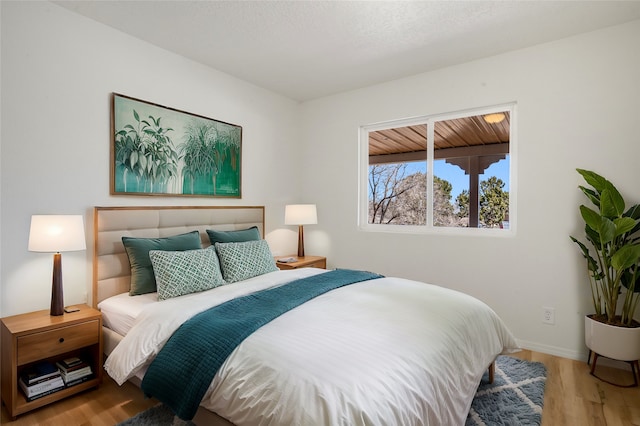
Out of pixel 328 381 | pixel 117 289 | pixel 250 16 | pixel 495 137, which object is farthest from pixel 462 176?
pixel 117 289

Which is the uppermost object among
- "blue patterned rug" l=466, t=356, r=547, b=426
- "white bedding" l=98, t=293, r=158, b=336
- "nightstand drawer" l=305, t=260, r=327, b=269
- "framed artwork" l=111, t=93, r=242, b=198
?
"framed artwork" l=111, t=93, r=242, b=198

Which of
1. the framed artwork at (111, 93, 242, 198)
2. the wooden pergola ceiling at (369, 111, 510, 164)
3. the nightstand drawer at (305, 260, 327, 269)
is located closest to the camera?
the framed artwork at (111, 93, 242, 198)

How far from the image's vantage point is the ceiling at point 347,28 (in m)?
2.38

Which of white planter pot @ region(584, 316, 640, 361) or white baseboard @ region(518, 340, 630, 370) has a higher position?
white planter pot @ region(584, 316, 640, 361)

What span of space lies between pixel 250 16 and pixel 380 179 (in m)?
2.21

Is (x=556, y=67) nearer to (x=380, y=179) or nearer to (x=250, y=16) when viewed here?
(x=380, y=179)

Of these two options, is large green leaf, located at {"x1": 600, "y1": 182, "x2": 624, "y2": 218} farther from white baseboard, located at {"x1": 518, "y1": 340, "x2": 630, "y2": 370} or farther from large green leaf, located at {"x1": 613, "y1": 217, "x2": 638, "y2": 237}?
white baseboard, located at {"x1": 518, "y1": 340, "x2": 630, "y2": 370}

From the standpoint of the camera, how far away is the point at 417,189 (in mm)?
3754

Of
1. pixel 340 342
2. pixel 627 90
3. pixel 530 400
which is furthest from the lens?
pixel 627 90

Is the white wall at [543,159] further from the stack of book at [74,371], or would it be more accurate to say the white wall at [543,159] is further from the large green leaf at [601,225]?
the stack of book at [74,371]

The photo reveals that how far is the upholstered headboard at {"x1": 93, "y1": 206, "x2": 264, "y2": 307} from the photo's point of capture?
2.54 meters

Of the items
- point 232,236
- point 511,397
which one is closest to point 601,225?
point 511,397

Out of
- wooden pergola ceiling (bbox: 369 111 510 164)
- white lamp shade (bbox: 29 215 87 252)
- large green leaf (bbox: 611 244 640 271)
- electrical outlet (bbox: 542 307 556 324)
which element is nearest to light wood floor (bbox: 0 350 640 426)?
electrical outlet (bbox: 542 307 556 324)

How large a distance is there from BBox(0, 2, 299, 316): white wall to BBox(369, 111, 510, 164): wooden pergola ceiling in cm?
210
